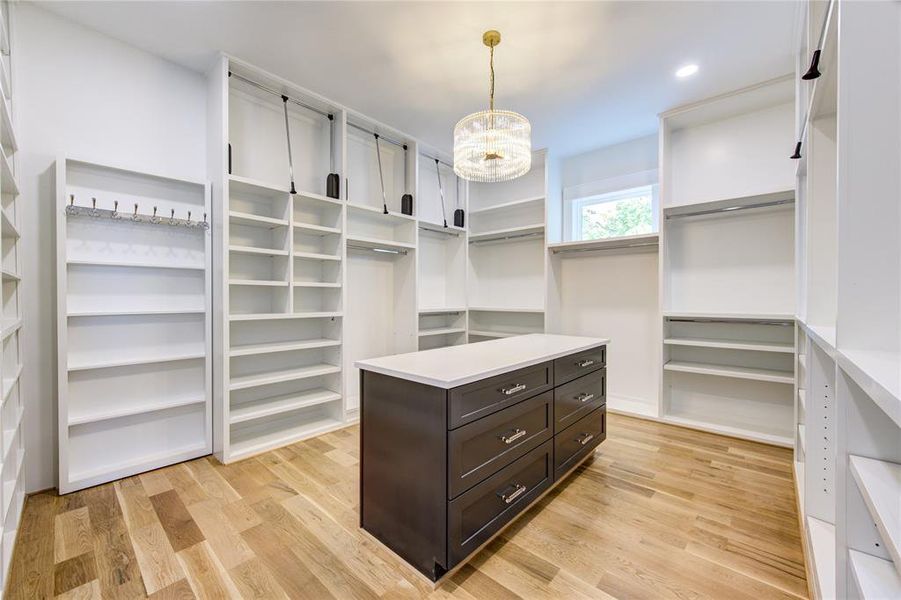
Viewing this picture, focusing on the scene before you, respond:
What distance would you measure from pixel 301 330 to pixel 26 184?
193 centimetres

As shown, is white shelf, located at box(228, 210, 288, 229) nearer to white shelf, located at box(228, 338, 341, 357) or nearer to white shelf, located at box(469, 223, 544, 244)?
white shelf, located at box(228, 338, 341, 357)

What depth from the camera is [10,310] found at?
1993 mm

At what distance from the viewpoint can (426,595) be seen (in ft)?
4.95

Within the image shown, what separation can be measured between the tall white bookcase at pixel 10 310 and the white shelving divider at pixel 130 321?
0.60ft

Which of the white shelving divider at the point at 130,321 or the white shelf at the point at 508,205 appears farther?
the white shelf at the point at 508,205

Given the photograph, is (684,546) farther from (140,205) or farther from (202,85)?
(202,85)

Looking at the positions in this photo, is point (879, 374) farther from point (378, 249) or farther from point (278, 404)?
point (378, 249)

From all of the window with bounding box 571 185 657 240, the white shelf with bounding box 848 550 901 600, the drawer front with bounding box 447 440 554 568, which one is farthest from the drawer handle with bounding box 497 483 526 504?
the window with bounding box 571 185 657 240

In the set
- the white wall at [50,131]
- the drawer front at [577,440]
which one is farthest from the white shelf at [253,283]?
the drawer front at [577,440]

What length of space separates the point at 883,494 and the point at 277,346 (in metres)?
3.23

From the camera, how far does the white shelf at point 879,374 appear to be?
0.54 m

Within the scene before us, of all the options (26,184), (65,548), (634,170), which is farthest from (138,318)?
(634,170)

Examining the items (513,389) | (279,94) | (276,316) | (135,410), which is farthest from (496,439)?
(279,94)

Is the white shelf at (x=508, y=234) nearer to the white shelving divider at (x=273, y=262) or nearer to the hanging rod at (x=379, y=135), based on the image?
the hanging rod at (x=379, y=135)
